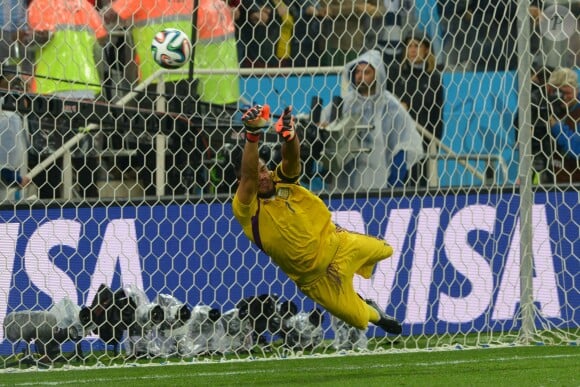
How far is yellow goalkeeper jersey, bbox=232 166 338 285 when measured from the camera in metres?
8.77

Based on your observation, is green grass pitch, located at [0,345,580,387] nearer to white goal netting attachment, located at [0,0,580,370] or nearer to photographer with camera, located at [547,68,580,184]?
white goal netting attachment, located at [0,0,580,370]

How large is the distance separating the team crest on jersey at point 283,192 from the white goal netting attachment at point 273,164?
1441 millimetres

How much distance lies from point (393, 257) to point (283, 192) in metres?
1.90

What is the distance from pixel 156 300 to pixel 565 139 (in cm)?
371

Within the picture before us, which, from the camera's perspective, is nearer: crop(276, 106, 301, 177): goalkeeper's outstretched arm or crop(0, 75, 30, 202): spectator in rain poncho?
crop(276, 106, 301, 177): goalkeeper's outstretched arm

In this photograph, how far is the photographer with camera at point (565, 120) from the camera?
10.9 m

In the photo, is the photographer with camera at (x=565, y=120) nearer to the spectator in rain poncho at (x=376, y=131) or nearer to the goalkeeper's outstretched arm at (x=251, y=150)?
the spectator in rain poncho at (x=376, y=131)

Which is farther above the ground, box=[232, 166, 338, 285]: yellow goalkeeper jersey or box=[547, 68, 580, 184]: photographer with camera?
box=[547, 68, 580, 184]: photographer with camera

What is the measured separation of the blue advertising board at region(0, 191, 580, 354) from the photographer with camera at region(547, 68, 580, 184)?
0.63m

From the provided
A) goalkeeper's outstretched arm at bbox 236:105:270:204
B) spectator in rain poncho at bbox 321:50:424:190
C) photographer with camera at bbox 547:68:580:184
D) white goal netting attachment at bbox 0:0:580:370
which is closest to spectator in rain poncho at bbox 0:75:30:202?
white goal netting attachment at bbox 0:0:580:370

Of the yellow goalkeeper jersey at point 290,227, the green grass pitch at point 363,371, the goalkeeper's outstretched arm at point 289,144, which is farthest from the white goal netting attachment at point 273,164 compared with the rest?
the goalkeeper's outstretched arm at point 289,144

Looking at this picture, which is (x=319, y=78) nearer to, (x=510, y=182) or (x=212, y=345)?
(x=510, y=182)

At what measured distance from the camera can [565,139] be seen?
11.0 metres

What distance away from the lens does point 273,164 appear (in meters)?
10.8
